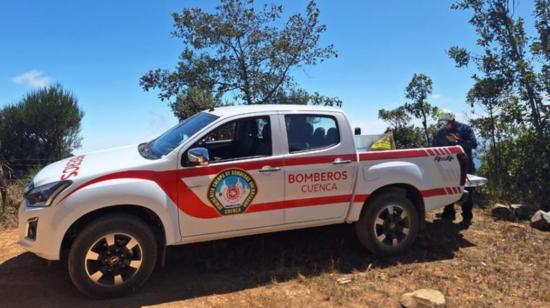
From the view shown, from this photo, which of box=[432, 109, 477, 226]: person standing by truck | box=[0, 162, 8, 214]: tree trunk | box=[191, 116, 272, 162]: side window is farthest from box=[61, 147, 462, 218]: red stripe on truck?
box=[0, 162, 8, 214]: tree trunk

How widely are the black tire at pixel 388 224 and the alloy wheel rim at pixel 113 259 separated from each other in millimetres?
2638

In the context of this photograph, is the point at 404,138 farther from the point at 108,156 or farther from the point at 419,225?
the point at 108,156

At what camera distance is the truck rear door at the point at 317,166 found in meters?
5.41

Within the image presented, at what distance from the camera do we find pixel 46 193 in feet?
14.8

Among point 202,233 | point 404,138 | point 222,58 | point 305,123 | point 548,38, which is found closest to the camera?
point 202,233

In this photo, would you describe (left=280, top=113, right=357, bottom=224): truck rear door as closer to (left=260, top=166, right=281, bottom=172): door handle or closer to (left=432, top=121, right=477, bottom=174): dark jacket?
(left=260, top=166, right=281, bottom=172): door handle

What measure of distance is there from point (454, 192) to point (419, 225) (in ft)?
2.17

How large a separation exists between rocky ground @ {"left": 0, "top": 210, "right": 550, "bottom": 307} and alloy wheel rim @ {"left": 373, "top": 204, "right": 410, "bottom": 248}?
24 cm

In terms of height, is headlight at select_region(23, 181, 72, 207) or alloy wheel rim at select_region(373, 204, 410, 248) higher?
headlight at select_region(23, 181, 72, 207)

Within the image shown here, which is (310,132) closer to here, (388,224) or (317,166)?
(317,166)

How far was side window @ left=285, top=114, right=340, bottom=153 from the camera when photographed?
5.53 metres

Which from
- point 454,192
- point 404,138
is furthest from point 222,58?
point 454,192

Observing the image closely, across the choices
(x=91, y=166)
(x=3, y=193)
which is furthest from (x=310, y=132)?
(x=3, y=193)

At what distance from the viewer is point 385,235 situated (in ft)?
19.5
